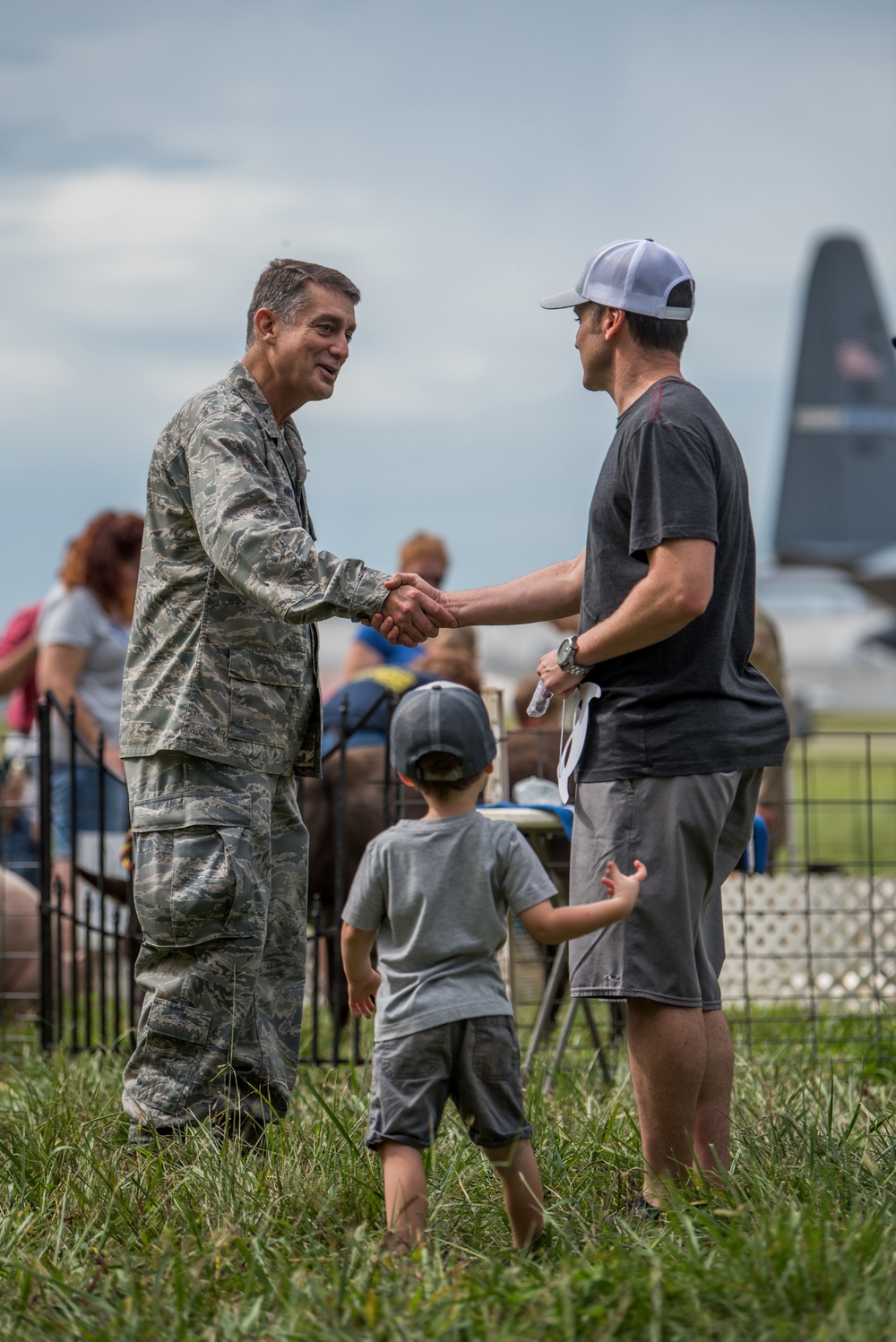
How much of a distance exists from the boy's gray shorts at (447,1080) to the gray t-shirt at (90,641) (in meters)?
3.80

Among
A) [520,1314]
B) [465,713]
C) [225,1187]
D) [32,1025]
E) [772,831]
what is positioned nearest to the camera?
[520,1314]

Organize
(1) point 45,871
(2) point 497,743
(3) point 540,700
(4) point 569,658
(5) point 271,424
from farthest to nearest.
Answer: (1) point 45,871 → (2) point 497,743 → (5) point 271,424 → (3) point 540,700 → (4) point 569,658

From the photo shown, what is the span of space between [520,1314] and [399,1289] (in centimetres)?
21

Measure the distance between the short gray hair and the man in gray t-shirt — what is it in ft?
2.16

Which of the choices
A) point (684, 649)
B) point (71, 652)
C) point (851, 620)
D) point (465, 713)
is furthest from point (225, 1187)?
point (851, 620)

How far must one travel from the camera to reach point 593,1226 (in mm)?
2684

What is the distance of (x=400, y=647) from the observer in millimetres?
6711

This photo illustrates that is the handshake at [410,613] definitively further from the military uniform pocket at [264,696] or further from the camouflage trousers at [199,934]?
the camouflage trousers at [199,934]

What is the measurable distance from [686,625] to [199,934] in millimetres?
1317

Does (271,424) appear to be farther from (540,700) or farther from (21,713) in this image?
(21,713)

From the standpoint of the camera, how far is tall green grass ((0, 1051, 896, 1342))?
81.8 inches

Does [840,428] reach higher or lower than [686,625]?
higher

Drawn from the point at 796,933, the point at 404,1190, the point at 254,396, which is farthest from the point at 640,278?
the point at 796,933

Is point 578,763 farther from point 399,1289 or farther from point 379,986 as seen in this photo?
point 399,1289
